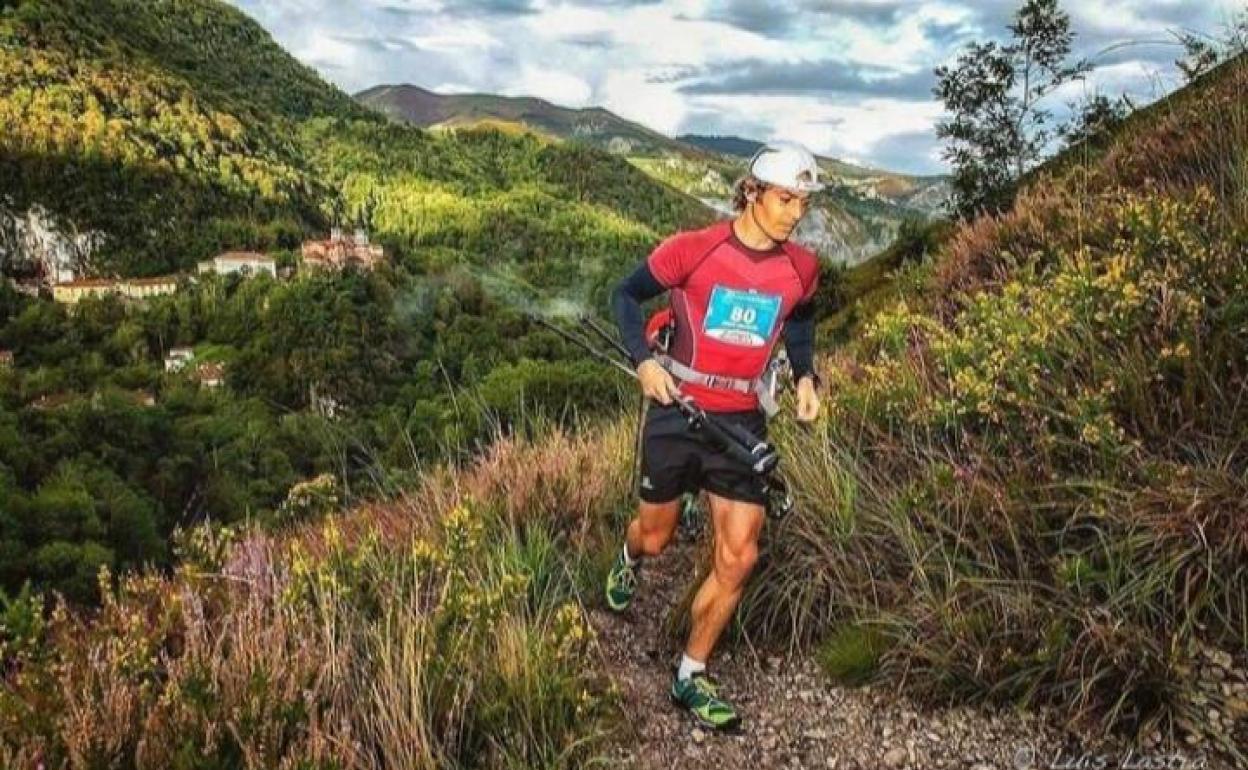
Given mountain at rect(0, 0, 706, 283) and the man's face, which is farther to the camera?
mountain at rect(0, 0, 706, 283)

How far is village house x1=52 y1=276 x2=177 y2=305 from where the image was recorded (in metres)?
126

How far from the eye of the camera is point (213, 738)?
2.60 m

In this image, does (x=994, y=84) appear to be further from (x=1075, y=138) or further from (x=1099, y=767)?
(x=1099, y=767)

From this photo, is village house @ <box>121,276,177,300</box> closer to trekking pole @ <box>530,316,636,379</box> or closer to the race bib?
trekking pole @ <box>530,316,636,379</box>

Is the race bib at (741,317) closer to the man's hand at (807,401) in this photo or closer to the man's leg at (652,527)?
the man's hand at (807,401)

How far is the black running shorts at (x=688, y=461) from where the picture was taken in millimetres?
3680

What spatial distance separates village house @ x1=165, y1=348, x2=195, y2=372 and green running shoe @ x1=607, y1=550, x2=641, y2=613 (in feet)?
345

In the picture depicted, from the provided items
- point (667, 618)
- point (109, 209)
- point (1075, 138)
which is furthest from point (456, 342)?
point (667, 618)

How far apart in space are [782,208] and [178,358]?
113980 millimetres

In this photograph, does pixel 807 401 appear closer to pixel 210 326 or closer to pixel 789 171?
pixel 789 171

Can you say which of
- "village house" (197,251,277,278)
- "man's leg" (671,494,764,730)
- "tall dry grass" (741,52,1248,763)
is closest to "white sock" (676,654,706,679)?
"man's leg" (671,494,764,730)

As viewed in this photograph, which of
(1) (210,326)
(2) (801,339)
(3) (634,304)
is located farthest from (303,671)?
(1) (210,326)

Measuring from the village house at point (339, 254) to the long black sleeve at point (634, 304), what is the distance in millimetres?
132292
